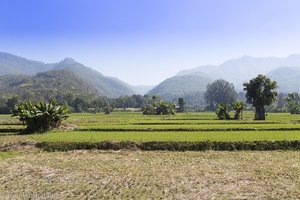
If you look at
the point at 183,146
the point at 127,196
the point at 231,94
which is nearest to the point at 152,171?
the point at 127,196

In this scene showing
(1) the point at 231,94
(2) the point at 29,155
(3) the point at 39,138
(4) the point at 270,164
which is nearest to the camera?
(4) the point at 270,164

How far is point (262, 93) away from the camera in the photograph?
180ft

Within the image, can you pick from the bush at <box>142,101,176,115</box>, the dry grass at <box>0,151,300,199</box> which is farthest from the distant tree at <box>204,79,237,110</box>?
the dry grass at <box>0,151,300,199</box>

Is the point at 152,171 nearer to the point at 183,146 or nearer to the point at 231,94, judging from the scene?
the point at 183,146

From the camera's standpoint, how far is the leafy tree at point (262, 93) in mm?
54125

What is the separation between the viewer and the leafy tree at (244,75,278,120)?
54125 mm

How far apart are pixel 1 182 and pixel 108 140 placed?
9008 mm

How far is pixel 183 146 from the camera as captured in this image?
20.2 metres

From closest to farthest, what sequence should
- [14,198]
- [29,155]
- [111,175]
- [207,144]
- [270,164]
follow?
[14,198]
[111,175]
[270,164]
[29,155]
[207,144]

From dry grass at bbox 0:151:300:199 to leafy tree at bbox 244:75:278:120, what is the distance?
1450 inches

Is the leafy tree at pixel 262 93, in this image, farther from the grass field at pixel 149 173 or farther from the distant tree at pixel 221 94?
the distant tree at pixel 221 94

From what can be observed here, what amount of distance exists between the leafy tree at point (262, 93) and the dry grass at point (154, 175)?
121 ft

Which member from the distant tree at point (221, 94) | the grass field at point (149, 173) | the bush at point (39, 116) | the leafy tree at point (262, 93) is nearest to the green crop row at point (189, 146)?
the grass field at point (149, 173)

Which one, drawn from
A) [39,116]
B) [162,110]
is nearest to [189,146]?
[39,116]
